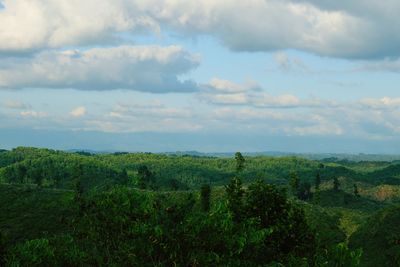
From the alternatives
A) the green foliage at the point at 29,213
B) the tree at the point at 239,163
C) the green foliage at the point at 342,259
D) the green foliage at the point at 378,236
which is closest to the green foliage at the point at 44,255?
the green foliage at the point at 342,259

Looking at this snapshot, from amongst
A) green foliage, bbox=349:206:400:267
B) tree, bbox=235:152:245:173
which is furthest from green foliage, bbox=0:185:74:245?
green foliage, bbox=349:206:400:267

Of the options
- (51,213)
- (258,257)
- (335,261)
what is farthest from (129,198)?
(51,213)

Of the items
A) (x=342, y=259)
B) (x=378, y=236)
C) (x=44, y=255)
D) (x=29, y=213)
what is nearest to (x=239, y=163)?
(x=378, y=236)

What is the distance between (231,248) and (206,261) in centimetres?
241

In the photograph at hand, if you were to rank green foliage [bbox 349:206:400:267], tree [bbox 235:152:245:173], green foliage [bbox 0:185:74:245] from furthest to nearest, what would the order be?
tree [bbox 235:152:245:173]
green foliage [bbox 349:206:400:267]
green foliage [bbox 0:185:74:245]

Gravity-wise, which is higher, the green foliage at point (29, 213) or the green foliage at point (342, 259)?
the green foliage at point (342, 259)

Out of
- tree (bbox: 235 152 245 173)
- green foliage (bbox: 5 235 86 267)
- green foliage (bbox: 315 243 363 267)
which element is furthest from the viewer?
tree (bbox: 235 152 245 173)

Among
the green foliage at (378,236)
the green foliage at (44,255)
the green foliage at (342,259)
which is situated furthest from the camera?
the green foliage at (378,236)

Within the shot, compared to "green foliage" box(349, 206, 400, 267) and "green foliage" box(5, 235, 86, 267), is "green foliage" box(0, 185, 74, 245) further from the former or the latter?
"green foliage" box(5, 235, 86, 267)

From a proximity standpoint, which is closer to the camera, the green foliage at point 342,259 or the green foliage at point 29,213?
the green foliage at point 342,259

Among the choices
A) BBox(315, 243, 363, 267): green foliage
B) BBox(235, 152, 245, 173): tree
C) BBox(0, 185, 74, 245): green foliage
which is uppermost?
BBox(235, 152, 245, 173): tree

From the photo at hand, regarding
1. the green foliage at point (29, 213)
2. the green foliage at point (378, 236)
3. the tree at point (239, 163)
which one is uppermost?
the tree at point (239, 163)

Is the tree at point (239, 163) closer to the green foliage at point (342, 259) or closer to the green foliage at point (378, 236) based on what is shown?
the green foliage at point (378, 236)

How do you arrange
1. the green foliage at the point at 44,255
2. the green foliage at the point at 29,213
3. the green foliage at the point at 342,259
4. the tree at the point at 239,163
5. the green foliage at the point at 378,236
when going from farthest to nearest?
the tree at the point at 239,163
the green foliage at the point at 378,236
the green foliage at the point at 29,213
the green foliage at the point at 342,259
the green foliage at the point at 44,255
